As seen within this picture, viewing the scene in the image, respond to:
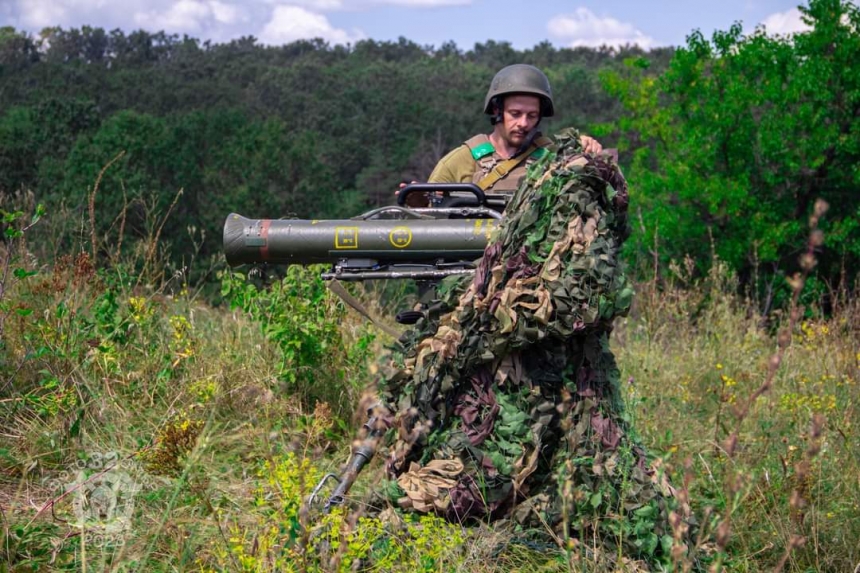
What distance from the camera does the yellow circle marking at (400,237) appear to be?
10.9ft

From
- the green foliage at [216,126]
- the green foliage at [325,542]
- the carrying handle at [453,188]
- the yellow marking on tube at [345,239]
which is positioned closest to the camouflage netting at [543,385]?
the green foliage at [325,542]

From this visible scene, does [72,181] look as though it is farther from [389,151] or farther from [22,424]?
[22,424]

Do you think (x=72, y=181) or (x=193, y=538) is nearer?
(x=193, y=538)

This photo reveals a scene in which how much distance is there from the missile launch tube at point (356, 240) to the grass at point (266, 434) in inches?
17.9

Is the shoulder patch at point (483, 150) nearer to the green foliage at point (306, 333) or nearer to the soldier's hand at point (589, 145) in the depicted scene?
the green foliage at point (306, 333)

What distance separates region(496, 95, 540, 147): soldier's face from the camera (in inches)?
161

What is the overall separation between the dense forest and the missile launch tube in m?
1.09

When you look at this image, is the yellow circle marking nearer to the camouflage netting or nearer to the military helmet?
the camouflage netting

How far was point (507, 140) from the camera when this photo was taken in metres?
4.20

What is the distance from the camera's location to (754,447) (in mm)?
4078

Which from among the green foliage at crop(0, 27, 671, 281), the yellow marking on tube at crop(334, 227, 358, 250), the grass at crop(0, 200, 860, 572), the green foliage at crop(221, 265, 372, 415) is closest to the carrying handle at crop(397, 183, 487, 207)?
the yellow marking on tube at crop(334, 227, 358, 250)

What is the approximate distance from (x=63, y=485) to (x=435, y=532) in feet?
5.06

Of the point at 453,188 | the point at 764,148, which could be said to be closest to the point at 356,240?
the point at 453,188

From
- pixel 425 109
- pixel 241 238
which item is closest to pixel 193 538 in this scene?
pixel 241 238
